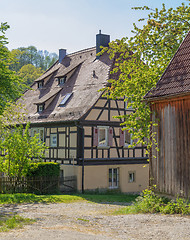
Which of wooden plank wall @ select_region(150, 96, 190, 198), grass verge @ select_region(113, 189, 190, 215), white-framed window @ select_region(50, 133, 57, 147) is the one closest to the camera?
grass verge @ select_region(113, 189, 190, 215)

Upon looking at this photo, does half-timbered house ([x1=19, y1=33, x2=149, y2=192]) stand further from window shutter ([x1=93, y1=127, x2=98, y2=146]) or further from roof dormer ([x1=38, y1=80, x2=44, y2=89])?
roof dormer ([x1=38, y1=80, x2=44, y2=89])

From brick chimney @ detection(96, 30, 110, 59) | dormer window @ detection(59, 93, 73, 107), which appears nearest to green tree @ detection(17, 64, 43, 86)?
brick chimney @ detection(96, 30, 110, 59)

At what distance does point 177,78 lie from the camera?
14156 mm

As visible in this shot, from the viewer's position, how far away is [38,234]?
31.7 ft

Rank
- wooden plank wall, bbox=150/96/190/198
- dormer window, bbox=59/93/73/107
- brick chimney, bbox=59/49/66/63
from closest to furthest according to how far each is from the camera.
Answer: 1. wooden plank wall, bbox=150/96/190/198
2. dormer window, bbox=59/93/73/107
3. brick chimney, bbox=59/49/66/63

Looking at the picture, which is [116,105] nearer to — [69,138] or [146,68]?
[69,138]

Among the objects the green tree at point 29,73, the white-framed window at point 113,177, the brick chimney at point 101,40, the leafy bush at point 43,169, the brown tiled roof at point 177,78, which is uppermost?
the green tree at point 29,73

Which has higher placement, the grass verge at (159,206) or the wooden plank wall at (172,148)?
the wooden plank wall at (172,148)

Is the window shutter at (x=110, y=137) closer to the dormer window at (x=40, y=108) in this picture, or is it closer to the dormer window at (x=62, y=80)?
the dormer window at (x=40, y=108)

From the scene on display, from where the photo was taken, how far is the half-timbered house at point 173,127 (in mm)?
13430

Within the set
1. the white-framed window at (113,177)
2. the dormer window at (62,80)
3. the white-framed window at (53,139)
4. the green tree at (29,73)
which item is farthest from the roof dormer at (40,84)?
the green tree at (29,73)

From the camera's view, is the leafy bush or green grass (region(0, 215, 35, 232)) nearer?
green grass (region(0, 215, 35, 232))

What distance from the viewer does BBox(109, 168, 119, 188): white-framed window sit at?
26875mm

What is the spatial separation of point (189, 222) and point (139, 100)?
6516 mm
